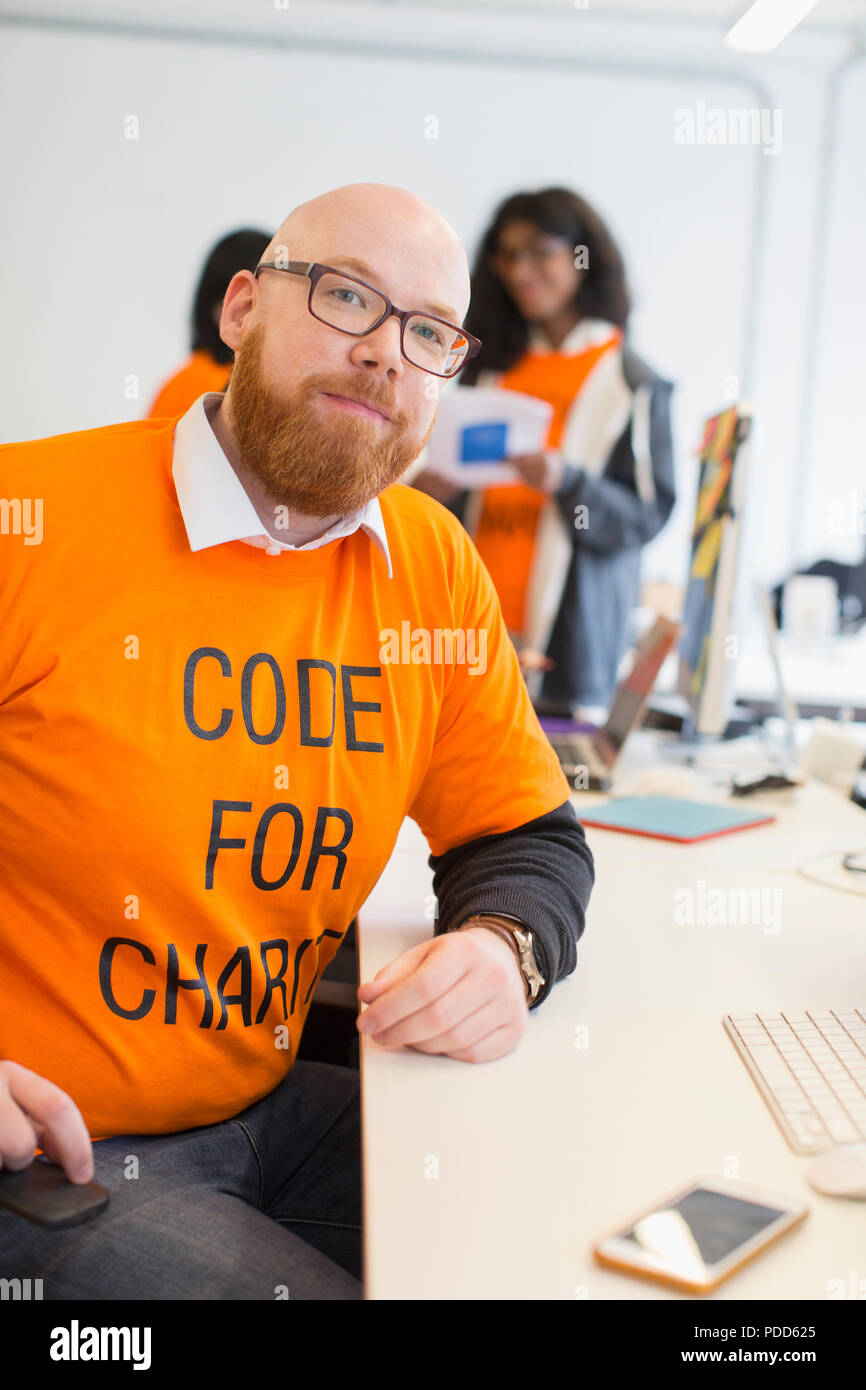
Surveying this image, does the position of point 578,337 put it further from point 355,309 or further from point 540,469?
point 355,309

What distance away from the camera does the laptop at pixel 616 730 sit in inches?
69.5

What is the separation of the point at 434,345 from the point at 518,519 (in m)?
1.48

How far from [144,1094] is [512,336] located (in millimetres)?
2160

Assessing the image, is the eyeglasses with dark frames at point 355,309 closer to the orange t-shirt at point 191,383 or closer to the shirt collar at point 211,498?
the shirt collar at point 211,498

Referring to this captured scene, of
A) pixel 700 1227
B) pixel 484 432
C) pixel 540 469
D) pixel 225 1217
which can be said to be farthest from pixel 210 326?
pixel 700 1227

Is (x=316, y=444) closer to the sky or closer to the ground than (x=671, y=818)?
closer to the sky

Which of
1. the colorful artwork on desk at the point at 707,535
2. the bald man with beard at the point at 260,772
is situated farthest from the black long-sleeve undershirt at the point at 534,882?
the colorful artwork on desk at the point at 707,535

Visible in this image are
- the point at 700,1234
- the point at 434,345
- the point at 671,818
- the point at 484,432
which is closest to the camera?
the point at 700,1234

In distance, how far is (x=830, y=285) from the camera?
14.7 feet

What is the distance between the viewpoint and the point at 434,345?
107cm

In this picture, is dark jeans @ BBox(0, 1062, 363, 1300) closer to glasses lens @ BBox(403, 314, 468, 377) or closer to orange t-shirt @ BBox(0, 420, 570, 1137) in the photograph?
orange t-shirt @ BBox(0, 420, 570, 1137)

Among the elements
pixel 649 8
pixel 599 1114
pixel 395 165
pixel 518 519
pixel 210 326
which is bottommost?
pixel 599 1114

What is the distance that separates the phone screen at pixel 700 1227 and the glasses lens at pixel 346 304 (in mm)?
750

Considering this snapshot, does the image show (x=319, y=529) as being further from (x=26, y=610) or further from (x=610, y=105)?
(x=610, y=105)
